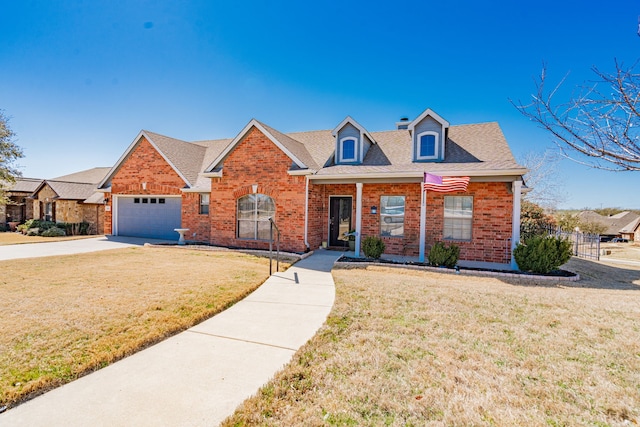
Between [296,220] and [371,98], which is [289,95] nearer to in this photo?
[371,98]

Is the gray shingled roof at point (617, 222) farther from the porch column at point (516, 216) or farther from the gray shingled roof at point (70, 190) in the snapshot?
the gray shingled roof at point (70, 190)

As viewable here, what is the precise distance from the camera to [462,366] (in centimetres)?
354

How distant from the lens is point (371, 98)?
15.6m

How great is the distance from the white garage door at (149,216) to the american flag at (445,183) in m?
12.7

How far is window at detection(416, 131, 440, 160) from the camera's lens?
1238cm

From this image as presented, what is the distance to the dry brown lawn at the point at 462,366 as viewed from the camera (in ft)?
8.93

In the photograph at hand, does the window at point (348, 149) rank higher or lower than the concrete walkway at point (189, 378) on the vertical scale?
higher

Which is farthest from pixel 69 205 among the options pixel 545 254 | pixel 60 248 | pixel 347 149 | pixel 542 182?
pixel 542 182

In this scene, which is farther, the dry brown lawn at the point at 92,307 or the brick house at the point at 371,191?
the brick house at the point at 371,191

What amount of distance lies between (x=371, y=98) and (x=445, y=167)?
20.6 feet

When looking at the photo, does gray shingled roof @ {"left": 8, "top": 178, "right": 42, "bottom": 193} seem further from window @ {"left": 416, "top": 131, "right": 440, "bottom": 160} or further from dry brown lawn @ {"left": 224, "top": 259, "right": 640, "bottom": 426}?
dry brown lawn @ {"left": 224, "top": 259, "right": 640, "bottom": 426}

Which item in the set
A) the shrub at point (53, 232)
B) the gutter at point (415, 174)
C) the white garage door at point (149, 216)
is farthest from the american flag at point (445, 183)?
the shrub at point (53, 232)

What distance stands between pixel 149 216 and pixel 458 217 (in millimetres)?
15808

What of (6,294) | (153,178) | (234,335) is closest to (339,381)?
(234,335)
